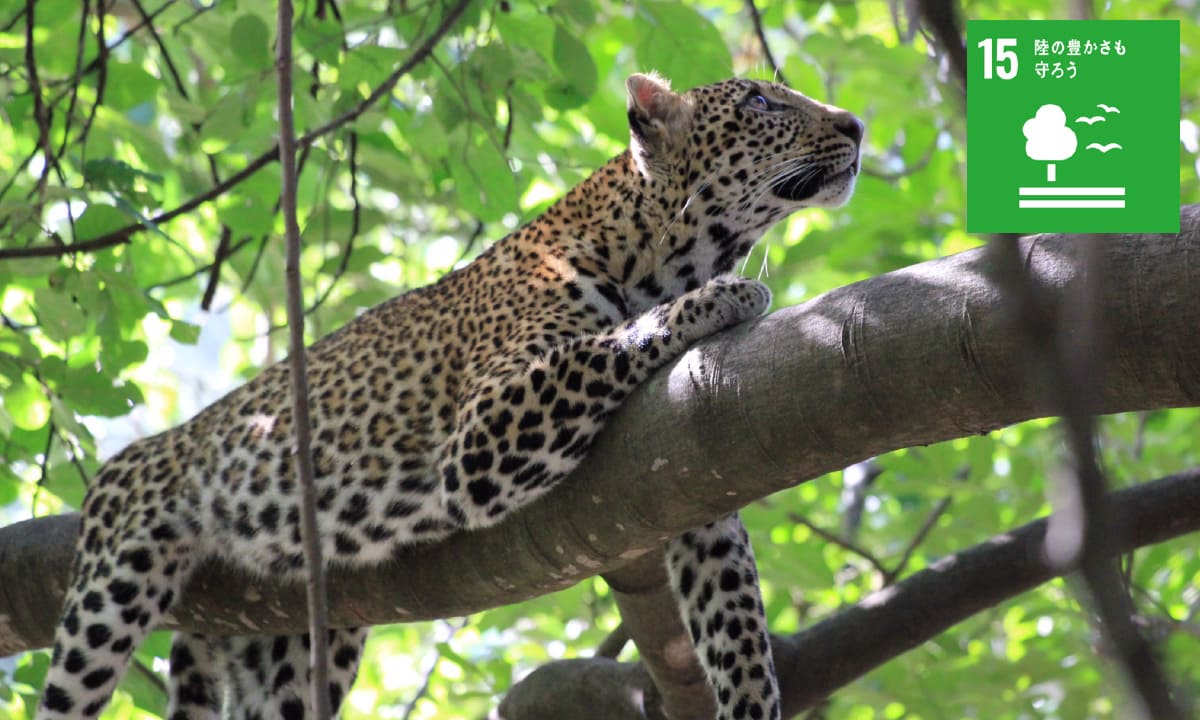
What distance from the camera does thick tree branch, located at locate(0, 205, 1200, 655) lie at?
9.13ft

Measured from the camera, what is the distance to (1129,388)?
9.36ft

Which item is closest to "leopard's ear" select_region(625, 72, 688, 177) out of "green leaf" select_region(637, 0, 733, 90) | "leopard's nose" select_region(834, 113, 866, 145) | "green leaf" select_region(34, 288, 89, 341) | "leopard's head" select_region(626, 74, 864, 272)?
"leopard's head" select_region(626, 74, 864, 272)

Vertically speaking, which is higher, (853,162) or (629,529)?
(853,162)

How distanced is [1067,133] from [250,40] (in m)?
3.99

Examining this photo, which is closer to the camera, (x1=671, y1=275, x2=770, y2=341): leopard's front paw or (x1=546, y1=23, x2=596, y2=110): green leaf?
(x1=671, y1=275, x2=770, y2=341): leopard's front paw

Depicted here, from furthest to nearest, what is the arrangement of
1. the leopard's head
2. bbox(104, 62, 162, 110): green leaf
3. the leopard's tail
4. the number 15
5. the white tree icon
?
bbox(104, 62, 162, 110): green leaf < the leopard's head < the leopard's tail < the number 15 < the white tree icon

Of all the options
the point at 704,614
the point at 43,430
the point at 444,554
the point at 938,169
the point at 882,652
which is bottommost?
the point at 882,652

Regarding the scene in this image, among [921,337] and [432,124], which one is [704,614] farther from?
[432,124]

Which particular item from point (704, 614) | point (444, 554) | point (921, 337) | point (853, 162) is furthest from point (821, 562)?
point (921, 337)

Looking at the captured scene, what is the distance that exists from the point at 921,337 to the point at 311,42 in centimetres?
387

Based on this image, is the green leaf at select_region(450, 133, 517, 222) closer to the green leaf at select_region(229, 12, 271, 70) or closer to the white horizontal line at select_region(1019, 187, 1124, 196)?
the green leaf at select_region(229, 12, 271, 70)

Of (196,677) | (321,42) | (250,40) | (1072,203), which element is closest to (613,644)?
(196,677)

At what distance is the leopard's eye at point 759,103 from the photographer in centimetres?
596

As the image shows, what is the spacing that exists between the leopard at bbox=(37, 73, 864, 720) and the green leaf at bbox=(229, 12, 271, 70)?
1.21 metres
